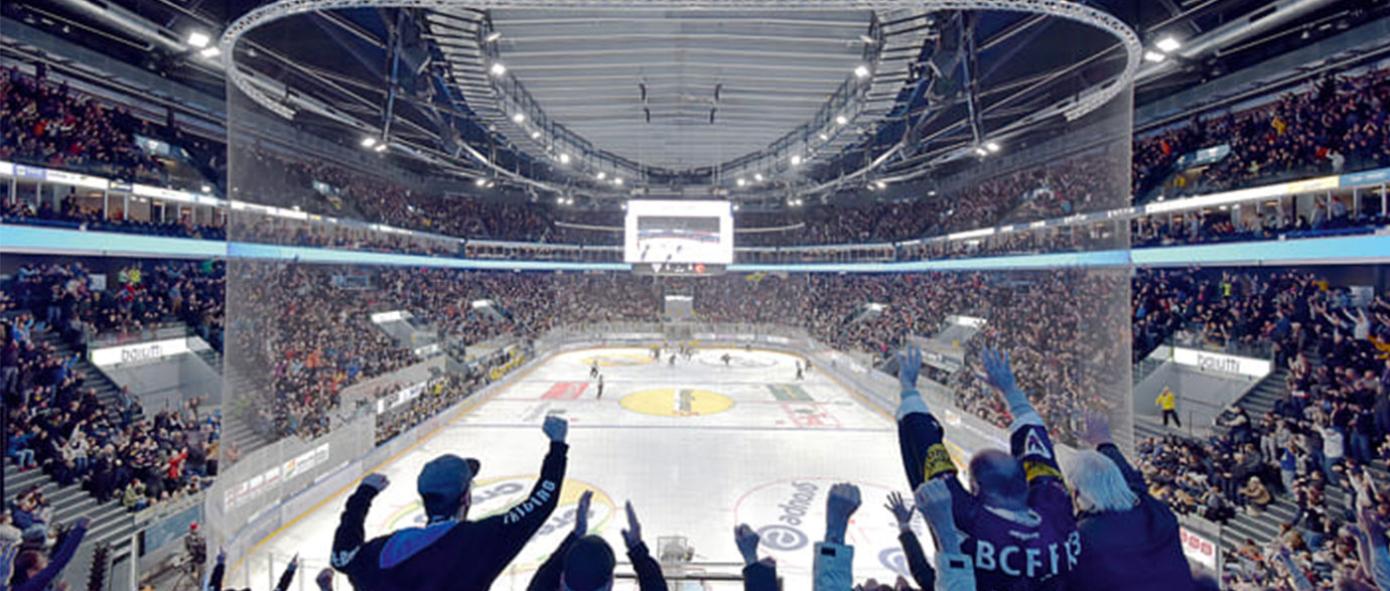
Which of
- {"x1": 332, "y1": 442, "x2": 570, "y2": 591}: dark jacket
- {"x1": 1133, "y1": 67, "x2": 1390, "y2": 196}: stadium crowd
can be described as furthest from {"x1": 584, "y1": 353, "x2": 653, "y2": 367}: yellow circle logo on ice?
{"x1": 332, "y1": 442, "x2": 570, "y2": 591}: dark jacket

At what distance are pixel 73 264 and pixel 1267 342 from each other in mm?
23254

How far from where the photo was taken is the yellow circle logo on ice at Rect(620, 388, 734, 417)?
14.8 m

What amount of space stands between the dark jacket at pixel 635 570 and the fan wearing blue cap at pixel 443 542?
12 centimetres

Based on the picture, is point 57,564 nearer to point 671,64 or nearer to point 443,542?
point 443,542

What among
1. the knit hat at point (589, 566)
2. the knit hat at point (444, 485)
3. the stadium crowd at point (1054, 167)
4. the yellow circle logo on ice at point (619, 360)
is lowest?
the yellow circle logo on ice at point (619, 360)

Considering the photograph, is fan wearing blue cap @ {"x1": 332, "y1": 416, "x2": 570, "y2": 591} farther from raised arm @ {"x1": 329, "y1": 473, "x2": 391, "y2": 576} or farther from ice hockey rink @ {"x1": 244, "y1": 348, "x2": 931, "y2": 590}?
ice hockey rink @ {"x1": 244, "y1": 348, "x2": 931, "y2": 590}

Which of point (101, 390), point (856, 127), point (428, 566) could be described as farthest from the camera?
point (856, 127)

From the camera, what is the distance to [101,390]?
983 centimetres

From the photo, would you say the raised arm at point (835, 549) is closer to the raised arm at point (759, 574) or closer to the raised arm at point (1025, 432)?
the raised arm at point (759, 574)

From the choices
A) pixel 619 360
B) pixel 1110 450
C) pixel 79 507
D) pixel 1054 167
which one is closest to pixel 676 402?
pixel 619 360

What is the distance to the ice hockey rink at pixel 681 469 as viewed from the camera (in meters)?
7.16

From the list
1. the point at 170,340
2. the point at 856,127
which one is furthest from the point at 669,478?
the point at 170,340

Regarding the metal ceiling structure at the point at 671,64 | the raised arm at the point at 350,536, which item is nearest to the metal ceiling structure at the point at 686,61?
the metal ceiling structure at the point at 671,64

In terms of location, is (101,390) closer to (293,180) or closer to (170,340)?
(170,340)
